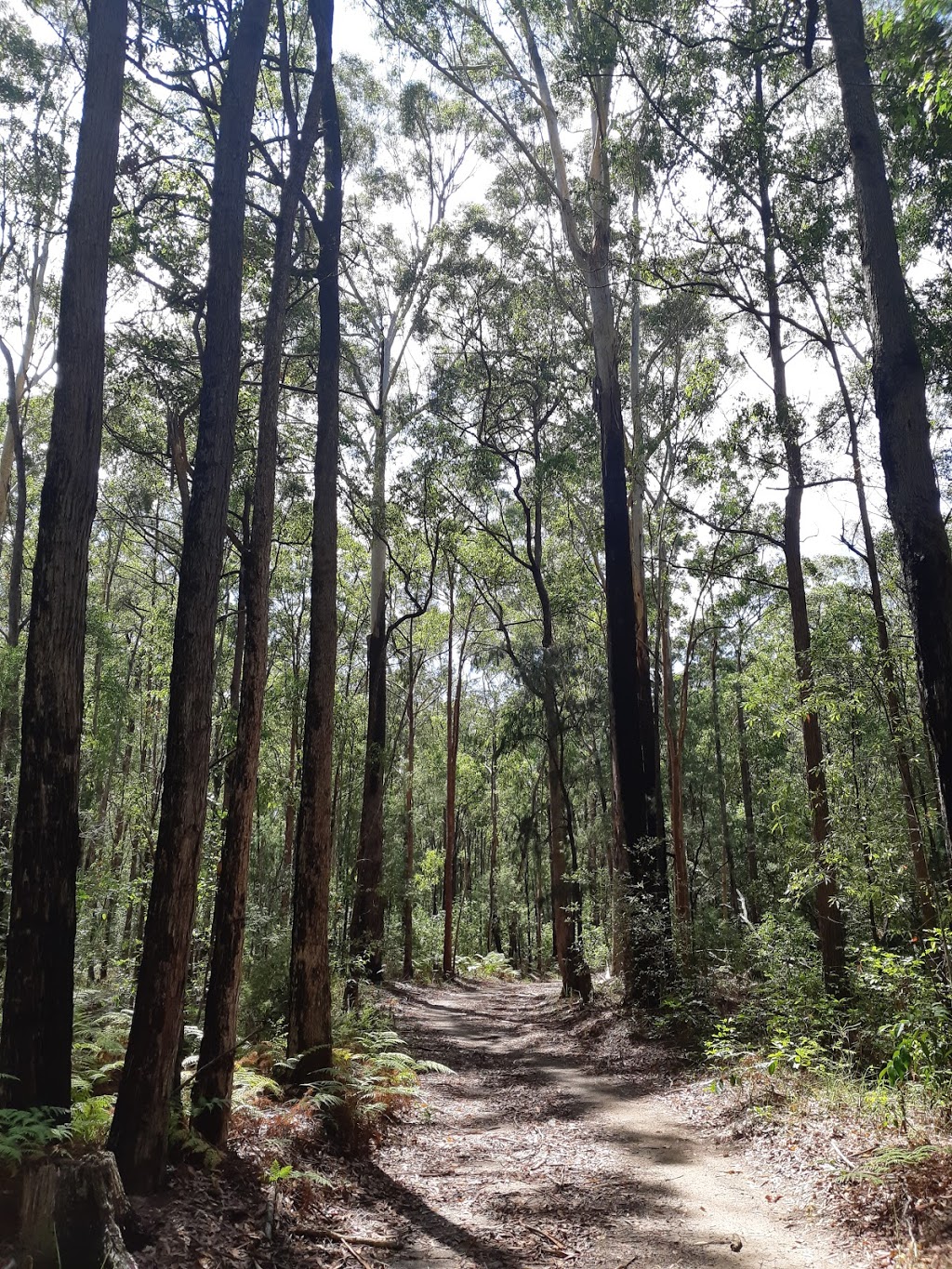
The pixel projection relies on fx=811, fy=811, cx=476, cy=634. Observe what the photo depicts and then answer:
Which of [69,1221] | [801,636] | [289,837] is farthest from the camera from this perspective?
[289,837]

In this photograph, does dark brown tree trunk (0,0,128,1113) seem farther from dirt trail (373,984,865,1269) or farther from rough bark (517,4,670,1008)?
rough bark (517,4,670,1008)

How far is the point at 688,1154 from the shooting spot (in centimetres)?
603

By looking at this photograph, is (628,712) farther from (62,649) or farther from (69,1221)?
(69,1221)

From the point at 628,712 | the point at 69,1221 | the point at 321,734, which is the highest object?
the point at 628,712

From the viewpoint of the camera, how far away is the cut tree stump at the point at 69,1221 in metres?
3.42

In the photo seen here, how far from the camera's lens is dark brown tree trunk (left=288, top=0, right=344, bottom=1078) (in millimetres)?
7160

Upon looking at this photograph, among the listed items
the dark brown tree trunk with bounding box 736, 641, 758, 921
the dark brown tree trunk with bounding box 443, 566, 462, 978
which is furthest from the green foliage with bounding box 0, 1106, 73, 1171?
the dark brown tree trunk with bounding box 736, 641, 758, 921

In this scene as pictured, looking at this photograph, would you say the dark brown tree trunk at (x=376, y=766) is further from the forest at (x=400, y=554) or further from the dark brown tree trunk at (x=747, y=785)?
the dark brown tree trunk at (x=747, y=785)

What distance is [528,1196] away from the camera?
5.26 meters

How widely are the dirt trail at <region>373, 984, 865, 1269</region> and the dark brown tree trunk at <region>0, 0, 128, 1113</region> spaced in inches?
91.0

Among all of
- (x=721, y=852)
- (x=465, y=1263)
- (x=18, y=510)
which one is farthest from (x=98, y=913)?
(x=721, y=852)

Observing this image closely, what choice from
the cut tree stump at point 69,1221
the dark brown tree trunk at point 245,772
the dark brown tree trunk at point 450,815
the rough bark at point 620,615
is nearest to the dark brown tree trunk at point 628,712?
the rough bark at point 620,615

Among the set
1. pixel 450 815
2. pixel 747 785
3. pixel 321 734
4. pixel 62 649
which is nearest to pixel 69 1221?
pixel 62 649

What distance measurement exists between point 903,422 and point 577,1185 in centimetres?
556
